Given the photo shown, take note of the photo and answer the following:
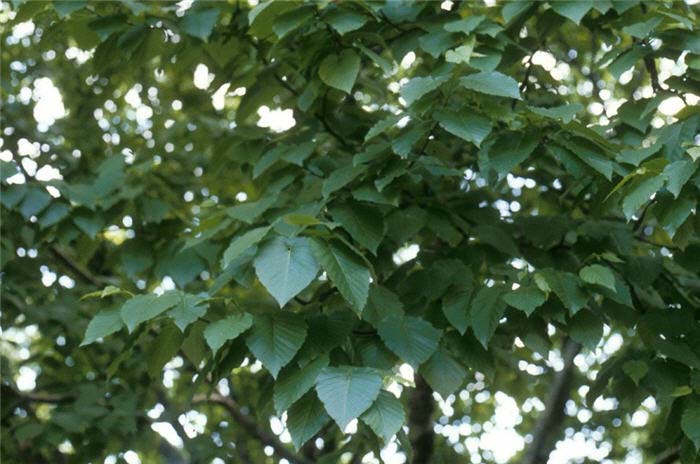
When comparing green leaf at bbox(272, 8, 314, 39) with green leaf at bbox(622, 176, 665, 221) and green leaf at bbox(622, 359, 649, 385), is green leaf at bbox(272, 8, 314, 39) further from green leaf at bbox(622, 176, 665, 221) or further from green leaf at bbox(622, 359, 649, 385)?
green leaf at bbox(622, 359, 649, 385)

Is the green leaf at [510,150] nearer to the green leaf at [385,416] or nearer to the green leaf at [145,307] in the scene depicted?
the green leaf at [385,416]

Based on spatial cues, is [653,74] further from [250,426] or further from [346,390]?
[250,426]

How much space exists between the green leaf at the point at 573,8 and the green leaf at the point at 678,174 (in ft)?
2.38

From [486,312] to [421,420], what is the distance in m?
1.94

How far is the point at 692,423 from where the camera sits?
291cm

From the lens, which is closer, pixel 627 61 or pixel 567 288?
pixel 567 288

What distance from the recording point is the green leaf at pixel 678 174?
9.15ft

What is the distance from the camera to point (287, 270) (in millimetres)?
2637

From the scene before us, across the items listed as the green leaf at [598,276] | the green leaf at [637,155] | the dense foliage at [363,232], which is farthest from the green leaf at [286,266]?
the green leaf at [637,155]

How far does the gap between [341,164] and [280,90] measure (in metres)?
0.57

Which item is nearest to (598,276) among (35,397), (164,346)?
(164,346)

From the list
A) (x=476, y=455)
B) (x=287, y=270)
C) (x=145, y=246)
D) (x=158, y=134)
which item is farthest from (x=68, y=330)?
(x=287, y=270)

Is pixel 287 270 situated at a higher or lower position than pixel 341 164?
higher

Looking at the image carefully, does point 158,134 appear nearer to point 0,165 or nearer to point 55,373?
point 55,373
